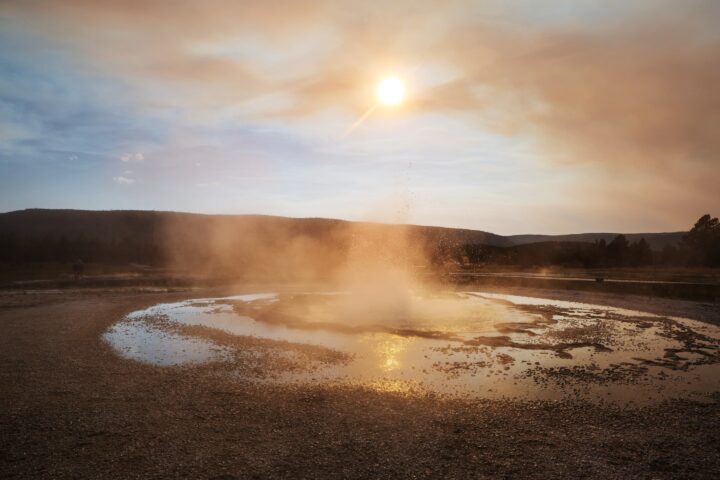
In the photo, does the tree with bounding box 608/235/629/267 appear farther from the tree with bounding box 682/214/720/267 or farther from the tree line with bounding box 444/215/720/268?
the tree with bounding box 682/214/720/267

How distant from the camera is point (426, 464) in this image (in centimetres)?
715

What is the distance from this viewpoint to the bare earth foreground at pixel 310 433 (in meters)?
7.01

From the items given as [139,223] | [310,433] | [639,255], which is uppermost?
[139,223]

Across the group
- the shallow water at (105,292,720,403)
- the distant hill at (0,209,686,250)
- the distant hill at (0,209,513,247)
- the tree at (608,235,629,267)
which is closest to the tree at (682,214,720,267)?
the tree at (608,235,629,267)

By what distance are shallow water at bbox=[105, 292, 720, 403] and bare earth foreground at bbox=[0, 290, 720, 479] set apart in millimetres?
1251

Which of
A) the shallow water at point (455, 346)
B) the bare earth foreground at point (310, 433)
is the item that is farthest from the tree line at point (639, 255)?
the bare earth foreground at point (310, 433)

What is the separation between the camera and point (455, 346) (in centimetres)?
1661

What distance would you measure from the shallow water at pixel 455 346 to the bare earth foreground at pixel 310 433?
1.25 metres

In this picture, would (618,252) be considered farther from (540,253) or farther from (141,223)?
(141,223)

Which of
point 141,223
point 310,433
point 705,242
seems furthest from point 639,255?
point 141,223

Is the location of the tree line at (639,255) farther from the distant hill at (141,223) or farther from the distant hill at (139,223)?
the distant hill at (139,223)

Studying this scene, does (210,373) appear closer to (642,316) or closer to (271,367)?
(271,367)

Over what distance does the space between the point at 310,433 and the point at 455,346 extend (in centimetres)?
939

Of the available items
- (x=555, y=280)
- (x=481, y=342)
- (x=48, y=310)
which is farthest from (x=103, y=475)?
(x=555, y=280)
